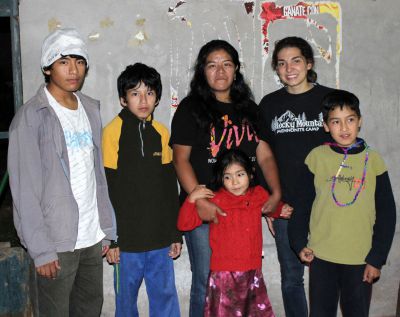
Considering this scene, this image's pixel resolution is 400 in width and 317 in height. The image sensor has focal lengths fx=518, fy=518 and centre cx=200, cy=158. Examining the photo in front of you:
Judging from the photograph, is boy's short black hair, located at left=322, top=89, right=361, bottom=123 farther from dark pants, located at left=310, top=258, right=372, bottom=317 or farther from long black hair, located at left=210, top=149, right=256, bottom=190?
dark pants, located at left=310, top=258, right=372, bottom=317

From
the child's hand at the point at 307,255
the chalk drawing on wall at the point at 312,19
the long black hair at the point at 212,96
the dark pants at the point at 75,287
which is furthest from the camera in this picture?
the chalk drawing on wall at the point at 312,19

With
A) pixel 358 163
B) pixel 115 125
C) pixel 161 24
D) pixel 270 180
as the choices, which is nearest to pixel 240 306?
pixel 270 180

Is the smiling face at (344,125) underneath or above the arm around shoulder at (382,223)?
above

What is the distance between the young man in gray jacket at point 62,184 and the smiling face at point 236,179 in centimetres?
75

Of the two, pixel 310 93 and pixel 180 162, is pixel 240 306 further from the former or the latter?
pixel 310 93

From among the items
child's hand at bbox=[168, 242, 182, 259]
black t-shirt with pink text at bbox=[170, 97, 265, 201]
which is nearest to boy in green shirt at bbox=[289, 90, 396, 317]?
black t-shirt with pink text at bbox=[170, 97, 265, 201]

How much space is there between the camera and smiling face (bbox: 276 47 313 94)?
3.44m

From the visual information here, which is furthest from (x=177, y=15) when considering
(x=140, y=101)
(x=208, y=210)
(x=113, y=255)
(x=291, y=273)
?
(x=291, y=273)

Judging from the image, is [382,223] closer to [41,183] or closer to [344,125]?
[344,125]

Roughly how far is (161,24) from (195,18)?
0.26 meters

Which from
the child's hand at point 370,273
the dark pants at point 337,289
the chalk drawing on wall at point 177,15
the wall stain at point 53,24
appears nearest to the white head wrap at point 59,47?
the wall stain at point 53,24

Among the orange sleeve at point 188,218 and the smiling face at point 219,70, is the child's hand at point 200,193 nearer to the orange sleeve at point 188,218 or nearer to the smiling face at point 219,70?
the orange sleeve at point 188,218

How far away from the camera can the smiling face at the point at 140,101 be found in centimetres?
333

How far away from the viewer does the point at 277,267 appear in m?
4.14
